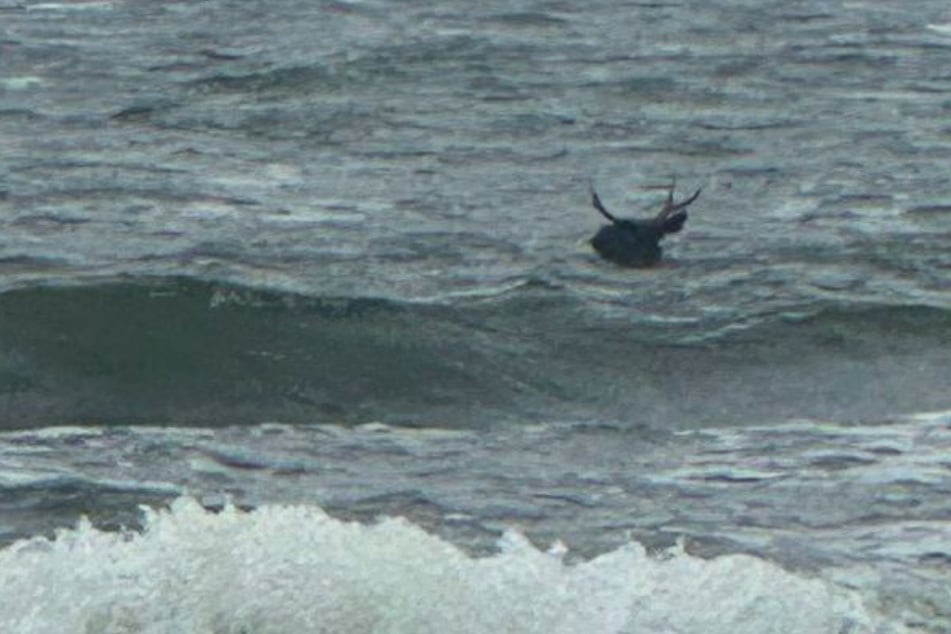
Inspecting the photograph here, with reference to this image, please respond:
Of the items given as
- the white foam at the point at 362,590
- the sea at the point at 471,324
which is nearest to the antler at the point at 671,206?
the sea at the point at 471,324

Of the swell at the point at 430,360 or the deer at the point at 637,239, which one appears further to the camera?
the deer at the point at 637,239

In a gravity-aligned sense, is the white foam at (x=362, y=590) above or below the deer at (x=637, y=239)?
above

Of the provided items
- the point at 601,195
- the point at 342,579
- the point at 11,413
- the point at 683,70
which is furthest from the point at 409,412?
the point at 683,70

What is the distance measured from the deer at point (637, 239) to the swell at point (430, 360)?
1.10 ft

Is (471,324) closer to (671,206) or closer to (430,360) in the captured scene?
(430,360)

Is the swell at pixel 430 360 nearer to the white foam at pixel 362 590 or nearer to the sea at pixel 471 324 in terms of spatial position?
the sea at pixel 471 324

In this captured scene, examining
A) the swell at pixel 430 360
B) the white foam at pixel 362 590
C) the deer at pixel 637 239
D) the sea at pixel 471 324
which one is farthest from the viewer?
the deer at pixel 637 239

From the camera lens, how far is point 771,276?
29.8 feet

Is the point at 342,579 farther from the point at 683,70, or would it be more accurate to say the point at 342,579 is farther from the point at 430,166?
the point at 683,70

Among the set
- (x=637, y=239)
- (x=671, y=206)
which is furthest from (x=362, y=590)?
(x=671, y=206)

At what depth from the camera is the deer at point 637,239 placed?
9.12 metres

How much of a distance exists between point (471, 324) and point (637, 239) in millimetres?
896

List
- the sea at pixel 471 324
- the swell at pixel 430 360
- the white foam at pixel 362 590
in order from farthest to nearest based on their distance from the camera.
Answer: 1. the swell at pixel 430 360
2. the sea at pixel 471 324
3. the white foam at pixel 362 590

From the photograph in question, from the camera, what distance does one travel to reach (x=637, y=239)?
9148mm
